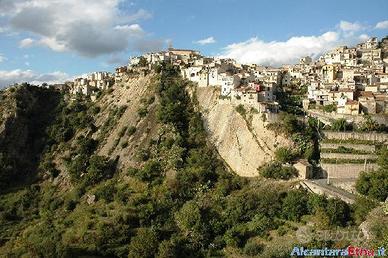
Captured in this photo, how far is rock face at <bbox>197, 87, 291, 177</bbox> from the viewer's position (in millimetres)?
44688

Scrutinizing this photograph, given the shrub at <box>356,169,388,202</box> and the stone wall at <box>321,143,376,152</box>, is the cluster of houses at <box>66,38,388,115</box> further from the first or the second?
the shrub at <box>356,169,388,202</box>

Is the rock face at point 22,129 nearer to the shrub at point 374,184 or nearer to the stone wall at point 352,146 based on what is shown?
the stone wall at point 352,146

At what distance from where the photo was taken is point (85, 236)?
41.8 m

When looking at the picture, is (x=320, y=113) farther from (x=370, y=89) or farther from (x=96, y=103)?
(x=96, y=103)

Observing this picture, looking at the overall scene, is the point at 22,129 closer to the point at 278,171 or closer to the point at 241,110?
the point at 241,110

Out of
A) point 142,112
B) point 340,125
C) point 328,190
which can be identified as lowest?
point 328,190

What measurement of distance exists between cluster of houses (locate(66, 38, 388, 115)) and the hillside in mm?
2283

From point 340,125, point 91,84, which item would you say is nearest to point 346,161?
Answer: point 340,125

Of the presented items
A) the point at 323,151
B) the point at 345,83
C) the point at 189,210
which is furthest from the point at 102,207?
the point at 345,83

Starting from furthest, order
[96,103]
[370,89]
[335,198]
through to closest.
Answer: [96,103] → [370,89] → [335,198]

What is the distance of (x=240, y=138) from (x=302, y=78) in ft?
60.3

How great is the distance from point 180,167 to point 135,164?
6.30 meters

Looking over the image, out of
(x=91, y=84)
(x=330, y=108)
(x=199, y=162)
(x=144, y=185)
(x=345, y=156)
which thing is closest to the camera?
(x=345, y=156)

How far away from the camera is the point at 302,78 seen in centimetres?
6209
